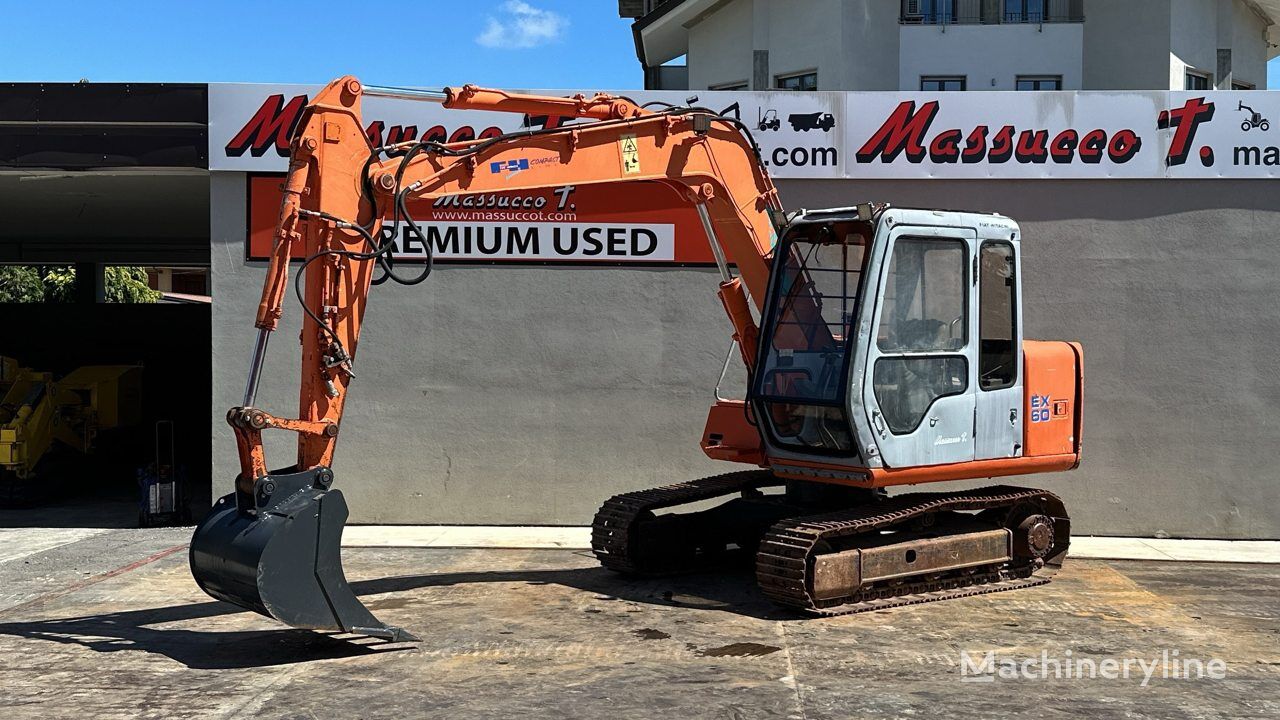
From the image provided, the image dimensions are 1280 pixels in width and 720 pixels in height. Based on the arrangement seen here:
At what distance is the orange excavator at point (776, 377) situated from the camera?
7.19 m

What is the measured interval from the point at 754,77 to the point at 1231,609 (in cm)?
1680

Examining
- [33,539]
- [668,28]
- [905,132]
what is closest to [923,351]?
[905,132]

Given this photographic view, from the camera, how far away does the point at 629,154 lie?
8.80 m

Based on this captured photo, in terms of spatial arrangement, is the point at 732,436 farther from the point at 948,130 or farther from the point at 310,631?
the point at 948,130

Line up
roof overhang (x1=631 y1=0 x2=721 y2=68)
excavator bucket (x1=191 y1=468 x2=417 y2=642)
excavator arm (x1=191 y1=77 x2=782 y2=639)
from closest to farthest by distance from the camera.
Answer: excavator bucket (x1=191 y1=468 x2=417 y2=642) → excavator arm (x1=191 y1=77 x2=782 y2=639) → roof overhang (x1=631 y1=0 x2=721 y2=68)

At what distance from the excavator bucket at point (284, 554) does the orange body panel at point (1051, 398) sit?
17.2ft

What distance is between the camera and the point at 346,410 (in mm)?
12305

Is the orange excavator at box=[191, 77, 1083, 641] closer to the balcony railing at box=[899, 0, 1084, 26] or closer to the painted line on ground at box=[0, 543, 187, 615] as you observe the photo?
the painted line on ground at box=[0, 543, 187, 615]

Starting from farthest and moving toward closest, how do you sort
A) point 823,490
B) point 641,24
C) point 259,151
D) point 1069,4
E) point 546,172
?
1. point 641,24
2. point 1069,4
3. point 259,151
4. point 823,490
5. point 546,172

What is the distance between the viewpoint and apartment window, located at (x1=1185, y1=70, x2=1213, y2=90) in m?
22.4

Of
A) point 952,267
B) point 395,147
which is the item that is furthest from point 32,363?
point 952,267

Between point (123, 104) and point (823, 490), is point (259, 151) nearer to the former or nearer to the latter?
point (123, 104)

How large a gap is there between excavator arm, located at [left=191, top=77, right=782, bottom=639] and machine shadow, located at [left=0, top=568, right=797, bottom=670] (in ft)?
1.39

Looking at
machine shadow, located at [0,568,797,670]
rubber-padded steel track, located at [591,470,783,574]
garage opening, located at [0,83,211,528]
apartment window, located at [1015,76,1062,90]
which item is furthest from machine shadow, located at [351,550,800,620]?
apartment window, located at [1015,76,1062,90]
